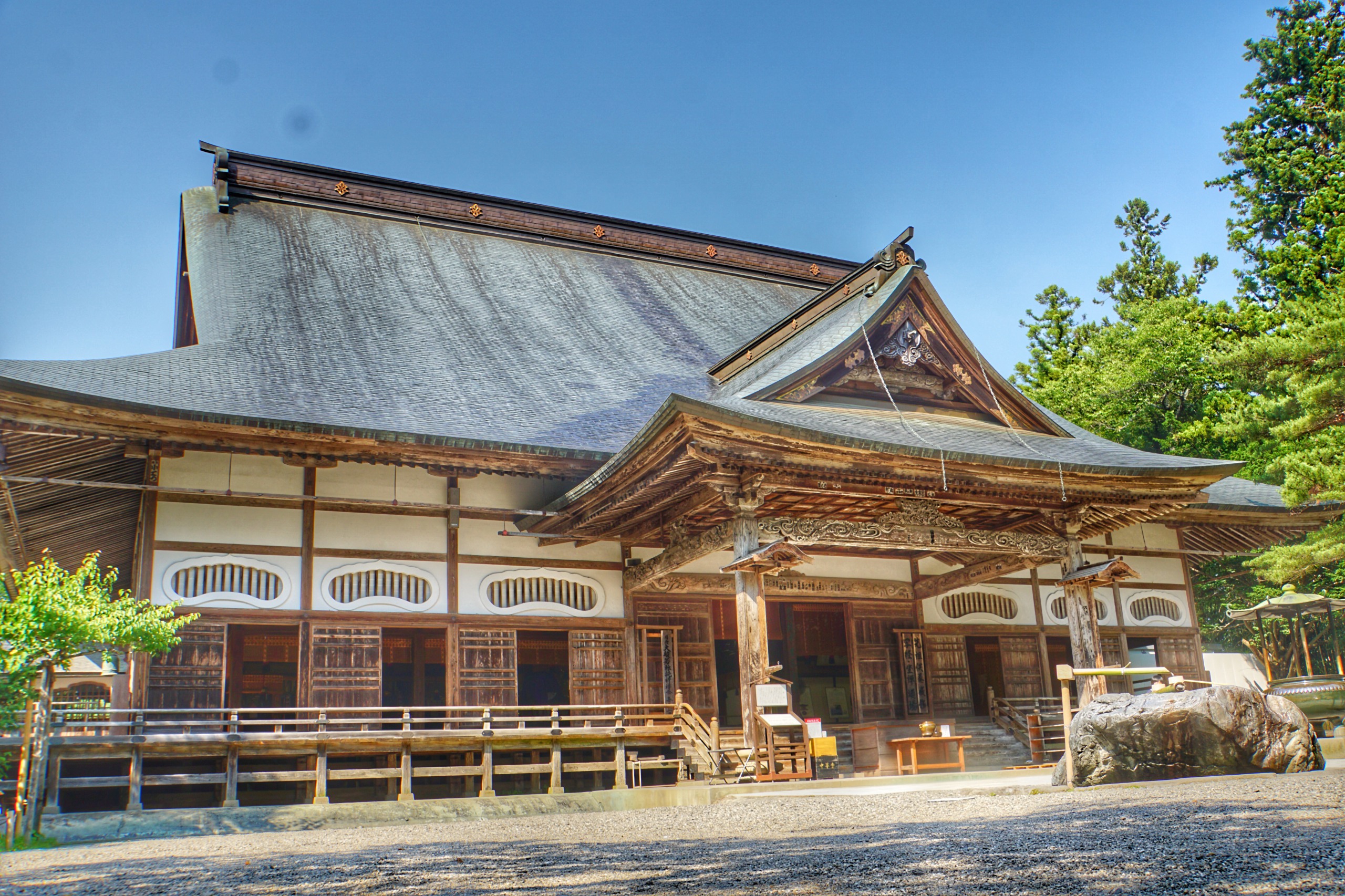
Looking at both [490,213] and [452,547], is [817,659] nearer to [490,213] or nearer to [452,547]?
[452,547]

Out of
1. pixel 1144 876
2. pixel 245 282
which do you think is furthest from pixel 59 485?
pixel 1144 876

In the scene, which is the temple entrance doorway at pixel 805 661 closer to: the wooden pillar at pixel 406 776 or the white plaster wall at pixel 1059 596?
the white plaster wall at pixel 1059 596

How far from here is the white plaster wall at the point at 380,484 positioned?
13016 mm

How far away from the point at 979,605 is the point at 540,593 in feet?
24.9

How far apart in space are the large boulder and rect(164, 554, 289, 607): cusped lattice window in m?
9.08

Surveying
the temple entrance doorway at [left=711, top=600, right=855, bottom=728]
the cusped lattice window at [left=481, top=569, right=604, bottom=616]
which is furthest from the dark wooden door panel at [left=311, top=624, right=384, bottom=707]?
the temple entrance doorway at [left=711, top=600, right=855, bottom=728]

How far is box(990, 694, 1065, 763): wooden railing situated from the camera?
14.5 metres

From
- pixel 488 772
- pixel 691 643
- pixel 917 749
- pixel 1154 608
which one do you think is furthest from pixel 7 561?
pixel 1154 608

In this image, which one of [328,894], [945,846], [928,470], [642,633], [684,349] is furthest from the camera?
[684,349]

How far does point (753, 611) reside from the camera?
11.7m

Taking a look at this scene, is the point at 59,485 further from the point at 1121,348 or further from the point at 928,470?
the point at 1121,348

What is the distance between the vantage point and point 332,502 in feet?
42.1

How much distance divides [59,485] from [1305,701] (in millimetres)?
17262

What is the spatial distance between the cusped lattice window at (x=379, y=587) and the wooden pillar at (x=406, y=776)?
192 cm
